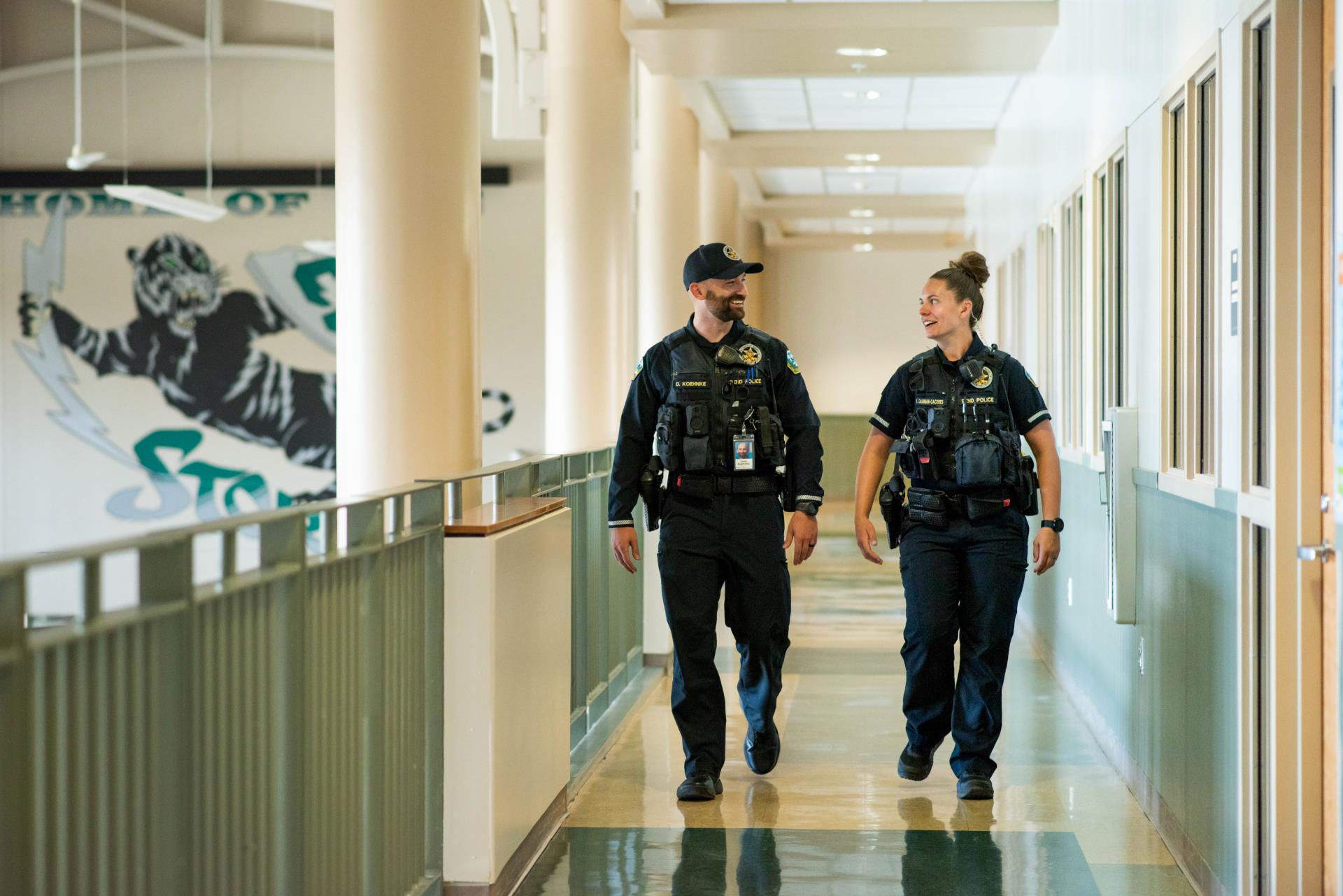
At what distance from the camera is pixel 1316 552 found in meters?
2.87

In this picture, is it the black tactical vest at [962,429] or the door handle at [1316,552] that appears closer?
the door handle at [1316,552]

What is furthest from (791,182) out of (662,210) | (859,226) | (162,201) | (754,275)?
(162,201)

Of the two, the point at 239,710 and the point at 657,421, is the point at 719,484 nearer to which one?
the point at 657,421

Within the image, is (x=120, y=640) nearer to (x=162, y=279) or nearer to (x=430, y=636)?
(x=430, y=636)

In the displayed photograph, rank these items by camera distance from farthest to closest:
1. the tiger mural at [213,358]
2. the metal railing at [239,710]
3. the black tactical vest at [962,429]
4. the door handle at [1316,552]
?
the tiger mural at [213,358]
the black tactical vest at [962,429]
the door handle at [1316,552]
the metal railing at [239,710]

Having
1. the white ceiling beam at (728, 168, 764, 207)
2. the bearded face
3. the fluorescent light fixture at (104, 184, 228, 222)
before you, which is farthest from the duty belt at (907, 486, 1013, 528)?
the white ceiling beam at (728, 168, 764, 207)

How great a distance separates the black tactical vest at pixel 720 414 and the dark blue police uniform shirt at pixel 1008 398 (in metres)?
0.35

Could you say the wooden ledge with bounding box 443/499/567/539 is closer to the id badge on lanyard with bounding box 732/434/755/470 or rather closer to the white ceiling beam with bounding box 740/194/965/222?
the id badge on lanyard with bounding box 732/434/755/470

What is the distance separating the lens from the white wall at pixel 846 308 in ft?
68.5

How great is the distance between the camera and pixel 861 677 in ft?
22.1

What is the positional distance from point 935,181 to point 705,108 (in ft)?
17.3

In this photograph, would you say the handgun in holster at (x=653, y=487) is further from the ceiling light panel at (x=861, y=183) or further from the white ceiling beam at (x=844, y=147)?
the ceiling light panel at (x=861, y=183)

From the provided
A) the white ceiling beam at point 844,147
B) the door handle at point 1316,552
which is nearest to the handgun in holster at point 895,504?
the door handle at point 1316,552

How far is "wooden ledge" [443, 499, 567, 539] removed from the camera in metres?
3.26
